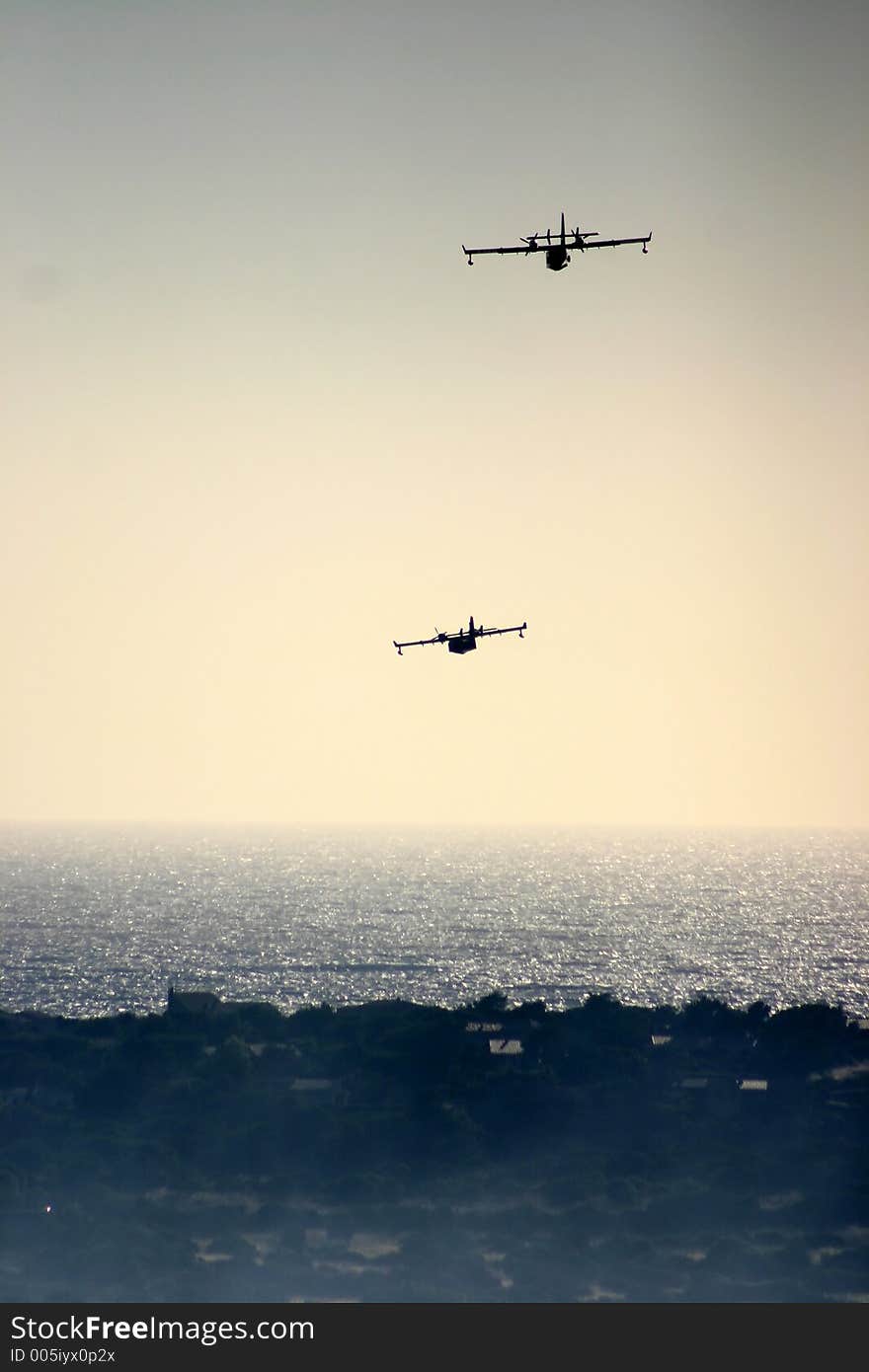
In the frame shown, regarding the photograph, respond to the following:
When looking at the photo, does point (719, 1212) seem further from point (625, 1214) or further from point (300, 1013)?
point (300, 1013)

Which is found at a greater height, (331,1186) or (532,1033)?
(532,1033)
